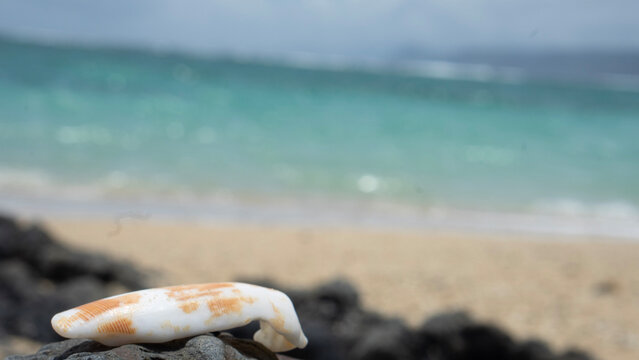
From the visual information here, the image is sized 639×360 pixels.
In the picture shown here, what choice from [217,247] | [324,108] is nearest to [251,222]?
[217,247]

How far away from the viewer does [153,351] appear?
1489mm

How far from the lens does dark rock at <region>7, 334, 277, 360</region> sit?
1418 millimetres

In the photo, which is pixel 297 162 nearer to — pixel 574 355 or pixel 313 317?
pixel 313 317

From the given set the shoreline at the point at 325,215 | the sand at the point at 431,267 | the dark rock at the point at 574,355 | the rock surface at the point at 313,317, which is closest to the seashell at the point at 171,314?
the rock surface at the point at 313,317

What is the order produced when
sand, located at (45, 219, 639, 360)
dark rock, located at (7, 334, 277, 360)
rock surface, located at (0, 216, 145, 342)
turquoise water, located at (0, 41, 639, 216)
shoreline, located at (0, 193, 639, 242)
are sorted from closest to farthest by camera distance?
dark rock, located at (7, 334, 277, 360), rock surface, located at (0, 216, 145, 342), sand, located at (45, 219, 639, 360), shoreline, located at (0, 193, 639, 242), turquoise water, located at (0, 41, 639, 216)

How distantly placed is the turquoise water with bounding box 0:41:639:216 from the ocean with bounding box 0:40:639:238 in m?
0.04

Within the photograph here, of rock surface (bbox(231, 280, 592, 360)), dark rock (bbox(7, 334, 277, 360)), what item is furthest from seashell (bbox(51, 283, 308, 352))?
rock surface (bbox(231, 280, 592, 360))

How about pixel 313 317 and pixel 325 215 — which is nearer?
pixel 313 317

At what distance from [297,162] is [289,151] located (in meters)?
1.06

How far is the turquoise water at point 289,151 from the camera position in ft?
28.2

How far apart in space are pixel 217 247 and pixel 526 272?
2.72 meters

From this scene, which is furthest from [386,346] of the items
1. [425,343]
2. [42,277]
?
[42,277]

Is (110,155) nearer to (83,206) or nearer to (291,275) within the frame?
(83,206)

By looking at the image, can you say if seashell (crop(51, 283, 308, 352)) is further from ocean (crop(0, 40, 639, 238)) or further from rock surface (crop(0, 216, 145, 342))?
ocean (crop(0, 40, 639, 238))
